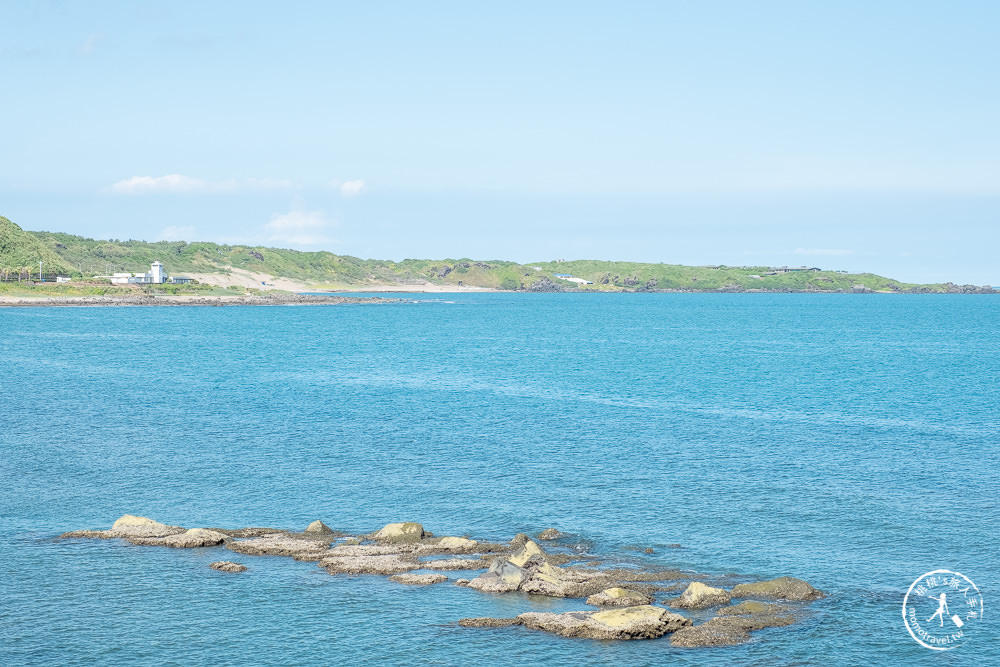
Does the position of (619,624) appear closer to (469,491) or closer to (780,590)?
(780,590)

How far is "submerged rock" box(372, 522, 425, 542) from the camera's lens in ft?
142

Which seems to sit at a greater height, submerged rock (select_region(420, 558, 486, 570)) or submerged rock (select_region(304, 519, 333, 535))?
submerged rock (select_region(304, 519, 333, 535))

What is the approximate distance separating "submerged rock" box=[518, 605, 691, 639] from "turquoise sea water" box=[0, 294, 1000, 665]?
474 mm

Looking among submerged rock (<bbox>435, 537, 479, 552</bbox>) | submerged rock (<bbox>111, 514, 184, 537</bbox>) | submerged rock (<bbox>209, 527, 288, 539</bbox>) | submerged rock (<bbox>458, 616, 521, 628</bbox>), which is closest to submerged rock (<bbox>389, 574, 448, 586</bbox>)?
submerged rock (<bbox>435, 537, 479, 552</bbox>)

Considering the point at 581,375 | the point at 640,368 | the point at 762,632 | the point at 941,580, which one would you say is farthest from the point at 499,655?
the point at 640,368

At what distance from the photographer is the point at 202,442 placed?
2598 inches

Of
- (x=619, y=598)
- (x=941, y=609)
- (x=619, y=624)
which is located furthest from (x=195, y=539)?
(x=941, y=609)

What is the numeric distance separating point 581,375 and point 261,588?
76.5 metres

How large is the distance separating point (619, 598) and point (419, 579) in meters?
8.19

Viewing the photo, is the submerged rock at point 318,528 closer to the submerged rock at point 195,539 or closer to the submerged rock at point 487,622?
the submerged rock at point 195,539

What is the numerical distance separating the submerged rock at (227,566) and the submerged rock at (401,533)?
250 inches

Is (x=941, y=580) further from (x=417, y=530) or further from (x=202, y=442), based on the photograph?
(x=202, y=442)

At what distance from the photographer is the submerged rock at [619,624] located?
107 feet

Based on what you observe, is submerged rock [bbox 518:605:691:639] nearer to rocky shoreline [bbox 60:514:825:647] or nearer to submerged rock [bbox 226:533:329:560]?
rocky shoreline [bbox 60:514:825:647]
